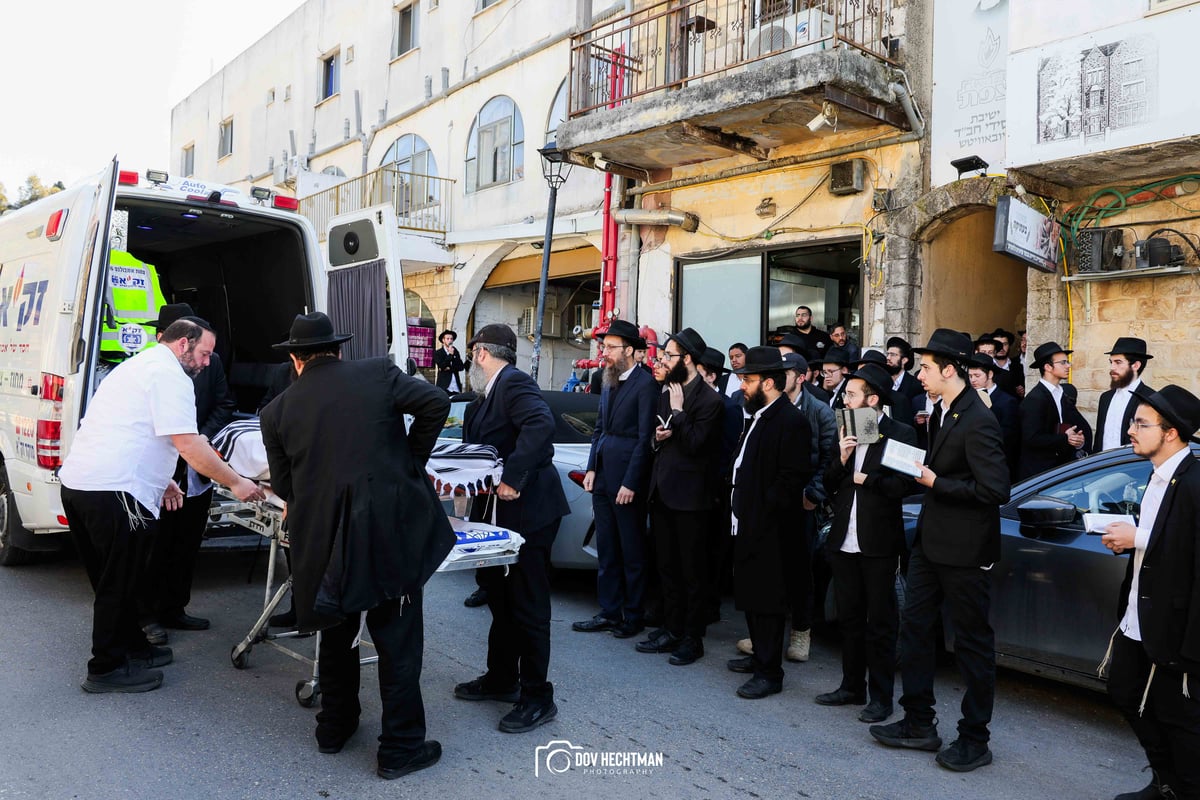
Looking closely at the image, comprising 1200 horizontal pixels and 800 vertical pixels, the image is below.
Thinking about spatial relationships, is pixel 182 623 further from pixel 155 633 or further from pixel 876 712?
pixel 876 712

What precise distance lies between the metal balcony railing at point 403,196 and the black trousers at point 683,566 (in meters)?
13.6

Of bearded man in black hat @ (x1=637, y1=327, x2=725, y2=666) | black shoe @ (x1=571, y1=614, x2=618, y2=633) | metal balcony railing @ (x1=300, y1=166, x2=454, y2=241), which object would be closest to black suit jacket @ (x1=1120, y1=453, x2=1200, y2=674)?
bearded man in black hat @ (x1=637, y1=327, x2=725, y2=666)

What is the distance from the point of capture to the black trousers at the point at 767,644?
198 inches

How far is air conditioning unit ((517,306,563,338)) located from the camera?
1825 centimetres

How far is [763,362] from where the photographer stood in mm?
5223

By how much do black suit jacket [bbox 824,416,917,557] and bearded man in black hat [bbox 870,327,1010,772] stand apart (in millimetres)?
237

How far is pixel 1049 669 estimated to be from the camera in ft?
15.6

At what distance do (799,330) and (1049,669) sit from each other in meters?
6.14

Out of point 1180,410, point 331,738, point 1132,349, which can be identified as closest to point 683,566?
point 331,738

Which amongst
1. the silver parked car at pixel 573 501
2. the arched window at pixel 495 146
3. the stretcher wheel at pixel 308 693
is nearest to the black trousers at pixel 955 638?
the silver parked car at pixel 573 501

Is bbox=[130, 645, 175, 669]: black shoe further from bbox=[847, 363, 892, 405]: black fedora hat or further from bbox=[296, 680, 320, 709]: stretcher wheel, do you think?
bbox=[847, 363, 892, 405]: black fedora hat

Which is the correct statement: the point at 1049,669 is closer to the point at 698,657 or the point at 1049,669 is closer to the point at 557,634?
the point at 698,657

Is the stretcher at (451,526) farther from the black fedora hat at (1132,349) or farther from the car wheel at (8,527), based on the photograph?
the black fedora hat at (1132,349)

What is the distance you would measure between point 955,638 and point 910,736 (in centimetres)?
49
